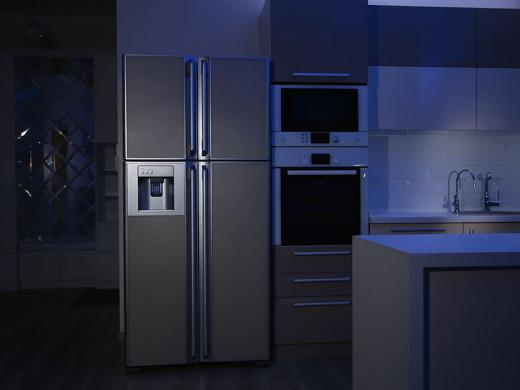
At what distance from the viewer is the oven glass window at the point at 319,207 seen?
11.4 ft

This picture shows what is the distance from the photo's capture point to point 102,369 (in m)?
3.36

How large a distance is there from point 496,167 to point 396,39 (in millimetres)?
1421

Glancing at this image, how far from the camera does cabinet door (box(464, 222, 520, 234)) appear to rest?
370cm

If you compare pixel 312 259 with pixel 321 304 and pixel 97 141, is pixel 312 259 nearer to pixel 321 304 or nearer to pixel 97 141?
pixel 321 304

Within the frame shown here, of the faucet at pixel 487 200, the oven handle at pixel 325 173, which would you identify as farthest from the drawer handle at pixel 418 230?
the faucet at pixel 487 200

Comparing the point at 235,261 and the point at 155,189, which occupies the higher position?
the point at 155,189

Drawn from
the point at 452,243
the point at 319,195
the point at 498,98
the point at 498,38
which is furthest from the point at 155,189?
the point at 498,38

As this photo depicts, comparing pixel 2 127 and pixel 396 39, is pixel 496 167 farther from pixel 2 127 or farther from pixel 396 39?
pixel 2 127

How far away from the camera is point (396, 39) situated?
Answer: 388 centimetres

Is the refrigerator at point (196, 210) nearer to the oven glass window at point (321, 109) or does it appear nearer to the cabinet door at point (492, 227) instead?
the oven glass window at point (321, 109)

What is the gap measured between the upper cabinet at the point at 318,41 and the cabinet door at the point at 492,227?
1246 mm

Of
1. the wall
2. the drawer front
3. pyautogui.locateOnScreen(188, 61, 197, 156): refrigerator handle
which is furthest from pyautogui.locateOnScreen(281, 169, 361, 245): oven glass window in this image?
the wall

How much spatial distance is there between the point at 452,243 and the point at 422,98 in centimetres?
234

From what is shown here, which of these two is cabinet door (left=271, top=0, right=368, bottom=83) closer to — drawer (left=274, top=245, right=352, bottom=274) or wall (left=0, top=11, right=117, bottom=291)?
drawer (left=274, top=245, right=352, bottom=274)
